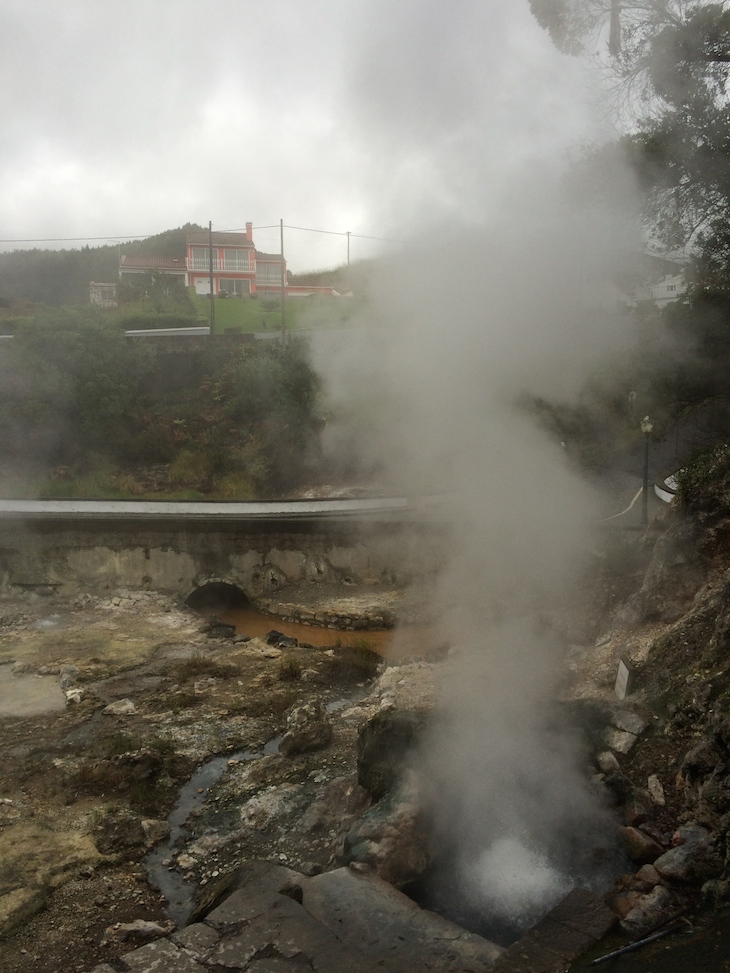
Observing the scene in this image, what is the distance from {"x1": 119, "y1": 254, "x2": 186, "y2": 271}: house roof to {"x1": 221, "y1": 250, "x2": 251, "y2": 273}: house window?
278 centimetres

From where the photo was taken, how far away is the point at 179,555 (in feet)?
47.5

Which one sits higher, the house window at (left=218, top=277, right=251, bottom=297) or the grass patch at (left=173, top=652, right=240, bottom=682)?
the house window at (left=218, top=277, right=251, bottom=297)

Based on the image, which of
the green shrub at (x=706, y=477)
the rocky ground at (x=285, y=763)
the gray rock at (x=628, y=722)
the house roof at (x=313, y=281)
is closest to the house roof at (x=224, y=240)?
the house roof at (x=313, y=281)

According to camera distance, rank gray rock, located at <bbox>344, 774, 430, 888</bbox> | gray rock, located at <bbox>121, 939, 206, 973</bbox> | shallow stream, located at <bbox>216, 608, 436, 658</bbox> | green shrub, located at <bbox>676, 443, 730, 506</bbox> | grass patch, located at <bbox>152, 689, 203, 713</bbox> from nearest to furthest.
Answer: gray rock, located at <bbox>121, 939, 206, 973</bbox> → gray rock, located at <bbox>344, 774, 430, 888</bbox> → green shrub, located at <bbox>676, 443, 730, 506</bbox> → grass patch, located at <bbox>152, 689, 203, 713</bbox> → shallow stream, located at <bbox>216, 608, 436, 658</bbox>

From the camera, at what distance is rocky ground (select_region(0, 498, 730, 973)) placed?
5.20m

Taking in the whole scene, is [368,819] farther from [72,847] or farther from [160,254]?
[160,254]

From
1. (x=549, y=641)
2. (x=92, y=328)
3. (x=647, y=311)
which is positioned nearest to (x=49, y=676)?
→ (x=549, y=641)

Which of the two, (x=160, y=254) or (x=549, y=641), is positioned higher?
(x=160, y=254)

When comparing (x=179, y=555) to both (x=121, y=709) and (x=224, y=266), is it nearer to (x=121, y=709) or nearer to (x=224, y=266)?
(x=121, y=709)

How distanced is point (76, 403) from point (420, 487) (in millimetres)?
13821

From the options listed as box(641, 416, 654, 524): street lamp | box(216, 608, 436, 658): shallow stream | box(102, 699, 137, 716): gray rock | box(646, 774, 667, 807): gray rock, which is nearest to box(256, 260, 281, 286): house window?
box(216, 608, 436, 658): shallow stream

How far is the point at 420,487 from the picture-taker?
1180 centimetres

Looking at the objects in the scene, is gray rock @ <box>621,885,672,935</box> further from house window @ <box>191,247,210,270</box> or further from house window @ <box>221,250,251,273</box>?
house window @ <box>191,247,210,270</box>

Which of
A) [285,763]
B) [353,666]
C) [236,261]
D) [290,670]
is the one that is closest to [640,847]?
[285,763]
